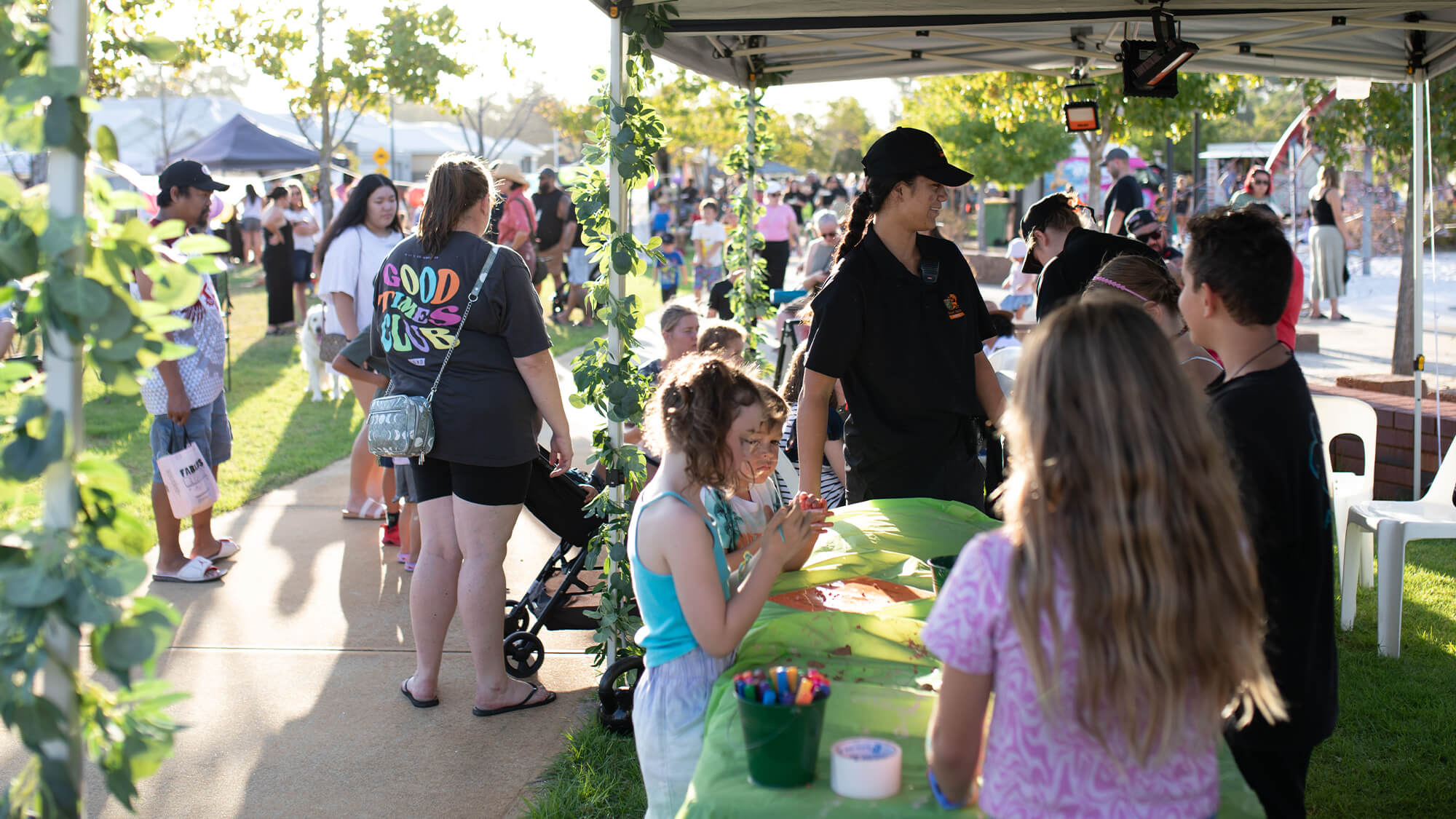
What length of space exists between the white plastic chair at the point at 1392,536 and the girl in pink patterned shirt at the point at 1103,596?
10.7ft

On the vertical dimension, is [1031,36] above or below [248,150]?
below

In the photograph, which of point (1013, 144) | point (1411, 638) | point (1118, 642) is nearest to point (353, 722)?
point (1118, 642)

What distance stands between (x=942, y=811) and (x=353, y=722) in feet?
8.96

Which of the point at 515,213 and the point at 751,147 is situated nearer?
the point at 751,147

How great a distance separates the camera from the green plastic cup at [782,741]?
70.7 inches

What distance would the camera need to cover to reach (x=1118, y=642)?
1.51 m

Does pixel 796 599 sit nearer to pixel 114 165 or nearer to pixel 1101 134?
pixel 114 165

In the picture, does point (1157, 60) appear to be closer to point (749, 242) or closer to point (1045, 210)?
point (1045, 210)

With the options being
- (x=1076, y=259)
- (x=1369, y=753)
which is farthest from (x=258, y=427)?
(x=1369, y=753)

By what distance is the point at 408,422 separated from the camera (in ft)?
11.7

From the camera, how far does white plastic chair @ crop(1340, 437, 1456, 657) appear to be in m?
4.34

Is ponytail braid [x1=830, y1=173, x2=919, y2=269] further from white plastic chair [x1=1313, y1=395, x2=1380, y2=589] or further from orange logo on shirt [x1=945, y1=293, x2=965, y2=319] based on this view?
white plastic chair [x1=1313, y1=395, x2=1380, y2=589]

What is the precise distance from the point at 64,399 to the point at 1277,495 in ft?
6.66

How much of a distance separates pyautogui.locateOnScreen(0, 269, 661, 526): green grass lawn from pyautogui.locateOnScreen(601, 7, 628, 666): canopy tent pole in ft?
9.58
